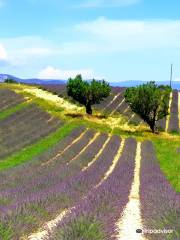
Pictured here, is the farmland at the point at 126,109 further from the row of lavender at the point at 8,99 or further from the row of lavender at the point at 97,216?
the row of lavender at the point at 97,216

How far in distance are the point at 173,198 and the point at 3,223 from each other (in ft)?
24.9

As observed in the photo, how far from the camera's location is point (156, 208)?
16797 millimetres

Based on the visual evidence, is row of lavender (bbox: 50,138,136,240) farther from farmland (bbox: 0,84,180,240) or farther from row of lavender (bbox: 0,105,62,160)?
row of lavender (bbox: 0,105,62,160)

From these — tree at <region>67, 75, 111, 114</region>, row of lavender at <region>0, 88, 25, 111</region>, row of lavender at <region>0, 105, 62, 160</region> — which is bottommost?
row of lavender at <region>0, 105, 62, 160</region>

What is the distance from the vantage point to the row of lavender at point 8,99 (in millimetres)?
81331

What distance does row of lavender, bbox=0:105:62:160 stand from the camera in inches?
2143

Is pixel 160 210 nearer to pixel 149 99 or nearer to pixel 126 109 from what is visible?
pixel 149 99

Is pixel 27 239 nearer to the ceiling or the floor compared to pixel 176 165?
nearer to the ceiling

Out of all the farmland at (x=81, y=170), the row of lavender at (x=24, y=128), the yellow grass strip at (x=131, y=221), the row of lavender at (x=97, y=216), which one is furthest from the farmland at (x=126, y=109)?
the yellow grass strip at (x=131, y=221)

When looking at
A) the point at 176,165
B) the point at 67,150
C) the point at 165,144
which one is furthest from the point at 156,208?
the point at 165,144

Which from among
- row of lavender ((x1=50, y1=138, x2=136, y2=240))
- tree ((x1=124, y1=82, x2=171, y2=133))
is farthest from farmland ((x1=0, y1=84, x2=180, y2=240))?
tree ((x1=124, y1=82, x2=171, y2=133))

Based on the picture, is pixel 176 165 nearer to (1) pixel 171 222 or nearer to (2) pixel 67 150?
(2) pixel 67 150

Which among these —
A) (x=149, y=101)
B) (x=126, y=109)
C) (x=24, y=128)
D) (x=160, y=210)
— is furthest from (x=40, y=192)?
(x=126, y=109)

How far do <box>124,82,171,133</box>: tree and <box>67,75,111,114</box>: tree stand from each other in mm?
8243
